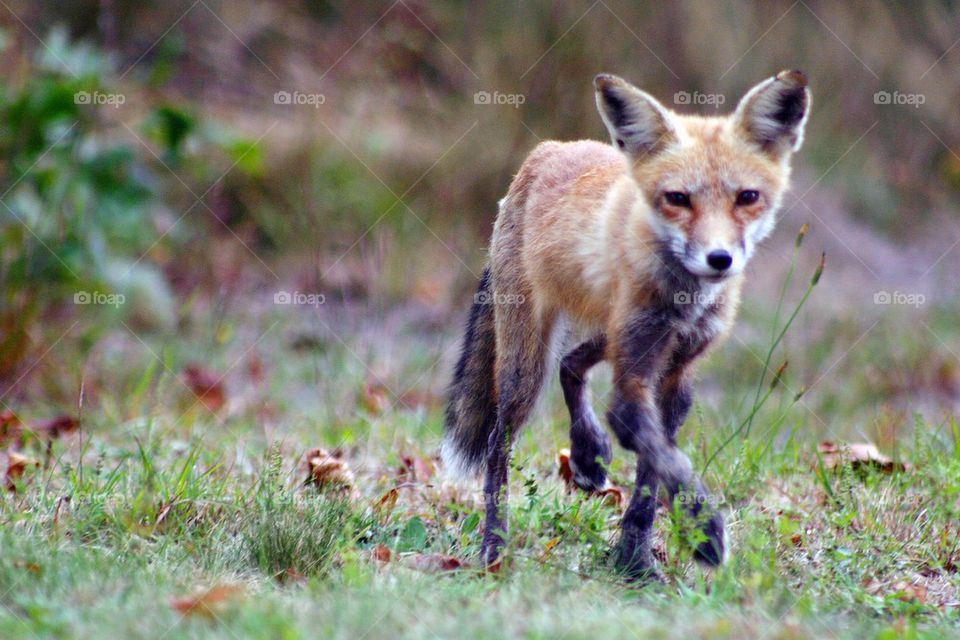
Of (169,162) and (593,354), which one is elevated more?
(169,162)

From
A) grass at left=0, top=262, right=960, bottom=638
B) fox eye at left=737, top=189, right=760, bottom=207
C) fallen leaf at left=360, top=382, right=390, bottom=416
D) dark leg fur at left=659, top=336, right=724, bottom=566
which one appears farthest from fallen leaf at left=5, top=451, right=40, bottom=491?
fox eye at left=737, top=189, right=760, bottom=207

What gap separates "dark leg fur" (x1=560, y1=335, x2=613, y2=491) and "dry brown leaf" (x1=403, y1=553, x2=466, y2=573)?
74 cm

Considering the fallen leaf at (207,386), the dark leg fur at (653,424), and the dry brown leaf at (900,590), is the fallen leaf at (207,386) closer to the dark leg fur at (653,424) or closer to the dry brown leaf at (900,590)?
the dark leg fur at (653,424)

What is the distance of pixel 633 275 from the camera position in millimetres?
3559

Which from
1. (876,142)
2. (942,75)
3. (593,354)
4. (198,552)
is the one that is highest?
(942,75)

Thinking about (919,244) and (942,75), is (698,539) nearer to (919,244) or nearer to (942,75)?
(919,244)

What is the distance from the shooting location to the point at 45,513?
3693 mm

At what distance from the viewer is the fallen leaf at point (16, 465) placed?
4078 mm

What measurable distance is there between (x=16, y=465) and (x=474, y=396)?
1.87 meters

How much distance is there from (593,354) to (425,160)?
475 centimetres

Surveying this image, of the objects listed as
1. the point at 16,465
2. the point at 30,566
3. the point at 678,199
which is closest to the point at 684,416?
the point at 678,199

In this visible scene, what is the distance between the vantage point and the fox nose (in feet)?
10.5

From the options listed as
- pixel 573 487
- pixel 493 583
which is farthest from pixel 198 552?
pixel 573 487

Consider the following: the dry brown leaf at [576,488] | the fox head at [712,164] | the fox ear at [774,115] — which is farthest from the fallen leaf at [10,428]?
the fox ear at [774,115]
